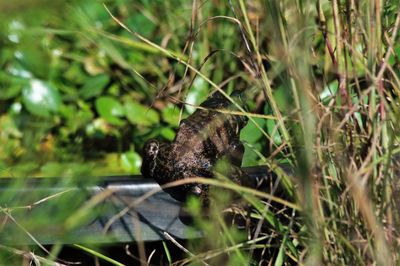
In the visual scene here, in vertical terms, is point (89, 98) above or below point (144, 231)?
above

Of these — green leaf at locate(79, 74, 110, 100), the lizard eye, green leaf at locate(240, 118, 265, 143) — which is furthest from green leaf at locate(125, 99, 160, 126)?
the lizard eye

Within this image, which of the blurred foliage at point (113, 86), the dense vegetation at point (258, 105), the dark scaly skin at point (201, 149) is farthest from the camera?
the blurred foliage at point (113, 86)

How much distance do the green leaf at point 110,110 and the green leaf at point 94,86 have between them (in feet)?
0.13

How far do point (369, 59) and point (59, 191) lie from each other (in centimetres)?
63

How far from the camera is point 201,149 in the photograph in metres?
1.95

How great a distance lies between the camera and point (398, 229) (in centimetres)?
144

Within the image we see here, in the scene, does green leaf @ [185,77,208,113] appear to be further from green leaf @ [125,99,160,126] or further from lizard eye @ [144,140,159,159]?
lizard eye @ [144,140,159,159]

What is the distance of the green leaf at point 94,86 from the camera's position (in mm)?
3113

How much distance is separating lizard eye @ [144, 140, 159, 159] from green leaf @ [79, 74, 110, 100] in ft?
3.56

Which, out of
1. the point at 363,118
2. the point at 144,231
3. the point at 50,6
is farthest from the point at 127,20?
the point at 50,6

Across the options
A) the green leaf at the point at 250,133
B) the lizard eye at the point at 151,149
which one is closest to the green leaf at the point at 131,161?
the green leaf at the point at 250,133

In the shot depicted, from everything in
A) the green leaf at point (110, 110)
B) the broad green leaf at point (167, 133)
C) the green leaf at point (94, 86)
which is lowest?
the broad green leaf at point (167, 133)

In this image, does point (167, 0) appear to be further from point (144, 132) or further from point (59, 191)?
point (59, 191)

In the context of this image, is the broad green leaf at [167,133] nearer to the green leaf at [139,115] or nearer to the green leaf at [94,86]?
the green leaf at [139,115]
